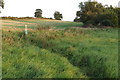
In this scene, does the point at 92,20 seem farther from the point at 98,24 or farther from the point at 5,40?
the point at 5,40

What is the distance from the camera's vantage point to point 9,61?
6836mm

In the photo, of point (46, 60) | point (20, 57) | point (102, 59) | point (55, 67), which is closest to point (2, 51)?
point (20, 57)

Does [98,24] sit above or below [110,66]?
above

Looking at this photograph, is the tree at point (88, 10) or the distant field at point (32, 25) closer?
the distant field at point (32, 25)

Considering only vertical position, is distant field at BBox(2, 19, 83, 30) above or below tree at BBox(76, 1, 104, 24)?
below

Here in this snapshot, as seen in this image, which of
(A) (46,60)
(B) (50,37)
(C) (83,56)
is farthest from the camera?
(B) (50,37)

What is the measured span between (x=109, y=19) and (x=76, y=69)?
76.6ft

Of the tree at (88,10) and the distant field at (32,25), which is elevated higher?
the tree at (88,10)

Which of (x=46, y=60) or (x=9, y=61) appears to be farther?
(x=46, y=60)

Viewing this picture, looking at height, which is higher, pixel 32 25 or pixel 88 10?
pixel 88 10

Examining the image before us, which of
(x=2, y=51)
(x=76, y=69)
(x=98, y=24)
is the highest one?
(x=98, y=24)

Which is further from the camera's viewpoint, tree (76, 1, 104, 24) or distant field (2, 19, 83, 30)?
tree (76, 1, 104, 24)

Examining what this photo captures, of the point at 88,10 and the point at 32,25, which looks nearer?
the point at 32,25

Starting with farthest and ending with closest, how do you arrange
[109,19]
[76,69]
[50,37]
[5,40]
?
1. [109,19]
2. [50,37]
3. [5,40]
4. [76,69]
